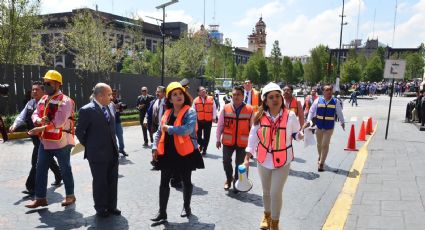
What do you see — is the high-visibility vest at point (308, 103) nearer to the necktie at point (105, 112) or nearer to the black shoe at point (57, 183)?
the black shoe at point (57, 183)

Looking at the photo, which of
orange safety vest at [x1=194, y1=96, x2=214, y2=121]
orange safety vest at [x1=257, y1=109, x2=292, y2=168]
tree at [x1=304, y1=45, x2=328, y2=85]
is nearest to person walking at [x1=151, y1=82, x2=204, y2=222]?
orange safety vest at [x1=257, y1=109, x2=292, y2=168]

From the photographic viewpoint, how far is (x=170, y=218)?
5172 mm

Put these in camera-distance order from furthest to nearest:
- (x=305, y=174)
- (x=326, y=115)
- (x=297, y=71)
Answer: (x=297, y=71) < (x=326, y=115) < (x=305, y=174)

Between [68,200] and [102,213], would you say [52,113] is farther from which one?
[102,213]

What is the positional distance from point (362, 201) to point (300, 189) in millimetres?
1146

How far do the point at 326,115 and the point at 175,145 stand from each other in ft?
14.2

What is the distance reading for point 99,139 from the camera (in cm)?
498

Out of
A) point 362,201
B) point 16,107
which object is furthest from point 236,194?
point 16,107

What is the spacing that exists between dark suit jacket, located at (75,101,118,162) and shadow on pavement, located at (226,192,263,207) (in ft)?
7.20

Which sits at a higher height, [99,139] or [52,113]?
[52,113]

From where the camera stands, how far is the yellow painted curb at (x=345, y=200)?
4.95 m

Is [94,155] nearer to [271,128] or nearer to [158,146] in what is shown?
[158,146]

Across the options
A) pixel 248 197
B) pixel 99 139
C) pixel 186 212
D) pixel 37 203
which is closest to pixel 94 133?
pixel 99 139

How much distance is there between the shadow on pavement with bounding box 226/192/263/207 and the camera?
5906 millimetres
